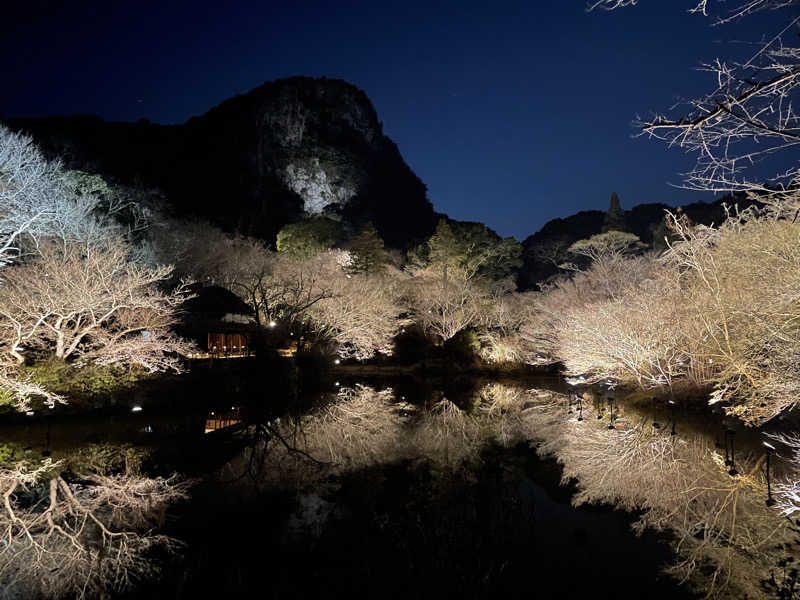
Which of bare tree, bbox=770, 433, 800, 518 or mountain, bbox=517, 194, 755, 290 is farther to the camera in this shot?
mountain, bbox=517, 194, 755, 290

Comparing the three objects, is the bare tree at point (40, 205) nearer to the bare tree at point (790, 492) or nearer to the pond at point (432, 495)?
the pond at point (432, 495)

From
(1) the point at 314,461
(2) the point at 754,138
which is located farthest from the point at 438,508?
(2) the point at 754,138

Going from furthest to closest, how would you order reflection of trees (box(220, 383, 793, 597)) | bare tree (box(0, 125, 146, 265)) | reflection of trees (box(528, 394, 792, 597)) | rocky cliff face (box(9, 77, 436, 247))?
1. rocky cliff face (box(9, 77, 436, 247))
2. bare tree (box(0, 125, 146, 265))
3. reflection of trees (box(220, 383, 793, 597))
4. reflection of trees (box(528, 394, 792, 597))

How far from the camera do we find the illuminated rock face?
48.2 m

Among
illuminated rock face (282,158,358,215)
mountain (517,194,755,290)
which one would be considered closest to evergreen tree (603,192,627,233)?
mountain (517,194,755,290)

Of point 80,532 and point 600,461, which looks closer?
point 80,532

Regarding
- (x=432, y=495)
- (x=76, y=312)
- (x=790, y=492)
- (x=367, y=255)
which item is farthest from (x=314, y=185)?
(x=790, y=492)

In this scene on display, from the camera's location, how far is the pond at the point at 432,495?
4766 mm

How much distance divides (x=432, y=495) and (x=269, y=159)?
47811mm

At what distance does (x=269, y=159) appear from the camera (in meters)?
48.6

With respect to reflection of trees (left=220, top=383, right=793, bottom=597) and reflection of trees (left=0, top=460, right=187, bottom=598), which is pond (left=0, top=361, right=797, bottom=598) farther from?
reflection of trees (left=0, top=460, right=187, bottom=598)

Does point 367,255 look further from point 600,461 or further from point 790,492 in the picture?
point 790,492

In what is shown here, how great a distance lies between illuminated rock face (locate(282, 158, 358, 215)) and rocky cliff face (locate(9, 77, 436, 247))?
0.11 meters

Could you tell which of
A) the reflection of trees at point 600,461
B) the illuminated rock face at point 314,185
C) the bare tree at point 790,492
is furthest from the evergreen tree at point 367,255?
the bare tree at point 790,492
